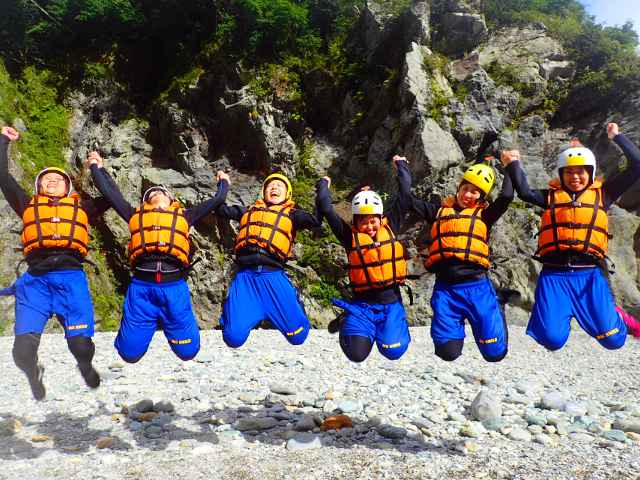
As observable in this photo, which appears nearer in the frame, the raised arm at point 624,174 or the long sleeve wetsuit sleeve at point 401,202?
the raised arm at point 624,174

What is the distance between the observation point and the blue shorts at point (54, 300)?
5.29 m

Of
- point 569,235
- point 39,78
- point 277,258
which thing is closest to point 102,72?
point 39,78

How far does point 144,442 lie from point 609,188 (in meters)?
7.53

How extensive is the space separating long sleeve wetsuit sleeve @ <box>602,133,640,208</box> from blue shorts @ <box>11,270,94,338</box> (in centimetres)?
633

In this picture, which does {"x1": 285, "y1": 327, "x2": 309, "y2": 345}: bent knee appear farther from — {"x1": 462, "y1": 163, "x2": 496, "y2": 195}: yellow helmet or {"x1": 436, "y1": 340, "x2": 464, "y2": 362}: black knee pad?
{"x1": 462, "y1": 163, "x2": 496, "y2": 195}: yellow helmet

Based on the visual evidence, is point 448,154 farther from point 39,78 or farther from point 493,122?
point 39,78

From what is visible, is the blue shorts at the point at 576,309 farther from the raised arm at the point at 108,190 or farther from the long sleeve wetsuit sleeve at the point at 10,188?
the long sleeve wetsuit sleeve at the point at 10,188

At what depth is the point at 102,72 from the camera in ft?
64.2

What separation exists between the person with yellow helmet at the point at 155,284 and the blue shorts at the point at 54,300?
470 mm

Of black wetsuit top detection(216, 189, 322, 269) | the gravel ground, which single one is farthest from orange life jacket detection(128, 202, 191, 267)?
the gravel ground

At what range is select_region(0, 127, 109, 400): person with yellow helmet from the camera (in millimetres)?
5266

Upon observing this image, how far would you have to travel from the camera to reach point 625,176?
17.0ft

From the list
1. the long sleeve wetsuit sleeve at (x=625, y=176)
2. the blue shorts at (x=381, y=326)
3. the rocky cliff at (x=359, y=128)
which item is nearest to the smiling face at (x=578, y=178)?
the long sleeve wetsuit sleeve at (x=625, y=176)

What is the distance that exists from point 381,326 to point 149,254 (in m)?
2.99
